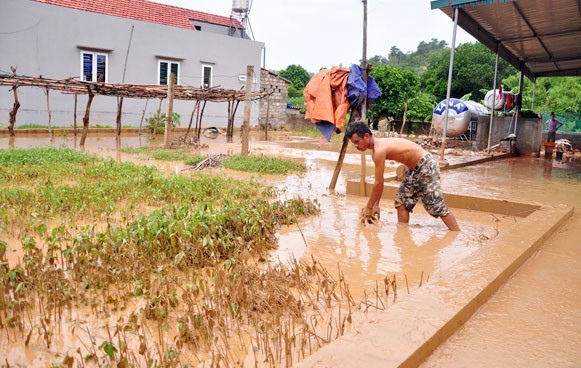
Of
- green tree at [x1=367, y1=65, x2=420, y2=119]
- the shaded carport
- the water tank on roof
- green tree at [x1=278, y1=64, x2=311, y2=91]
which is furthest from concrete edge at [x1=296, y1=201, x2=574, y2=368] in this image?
green tree at [x1=278, y1=64, x2=311, y2=91]

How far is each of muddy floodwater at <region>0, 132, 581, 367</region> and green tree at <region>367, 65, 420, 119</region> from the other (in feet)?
71.2


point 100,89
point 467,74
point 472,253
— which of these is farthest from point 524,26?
point 467,74

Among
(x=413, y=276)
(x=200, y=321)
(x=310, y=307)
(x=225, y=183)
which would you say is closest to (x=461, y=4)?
(x=225, y=183)

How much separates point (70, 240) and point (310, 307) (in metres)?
2.65

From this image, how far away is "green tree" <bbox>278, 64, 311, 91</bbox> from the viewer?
48.4 meters

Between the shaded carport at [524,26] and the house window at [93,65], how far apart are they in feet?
52.1

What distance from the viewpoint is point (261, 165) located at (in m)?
11.7

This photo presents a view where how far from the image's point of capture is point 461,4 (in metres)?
10.1

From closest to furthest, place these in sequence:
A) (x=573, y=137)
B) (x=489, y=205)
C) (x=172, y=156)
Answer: (x=489, y=205)
(x=172, y=156)
(x=573, y=137)

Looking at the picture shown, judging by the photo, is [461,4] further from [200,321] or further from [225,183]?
[200,321]

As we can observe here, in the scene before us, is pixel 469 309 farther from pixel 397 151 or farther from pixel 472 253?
pixel 397 151

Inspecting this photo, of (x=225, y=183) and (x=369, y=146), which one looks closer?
(x=369, y=146)

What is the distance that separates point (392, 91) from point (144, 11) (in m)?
14.9

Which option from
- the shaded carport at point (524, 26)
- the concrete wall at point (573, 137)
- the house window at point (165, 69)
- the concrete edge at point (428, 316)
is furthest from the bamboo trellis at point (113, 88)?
the concrete edge at point (428, 316)
